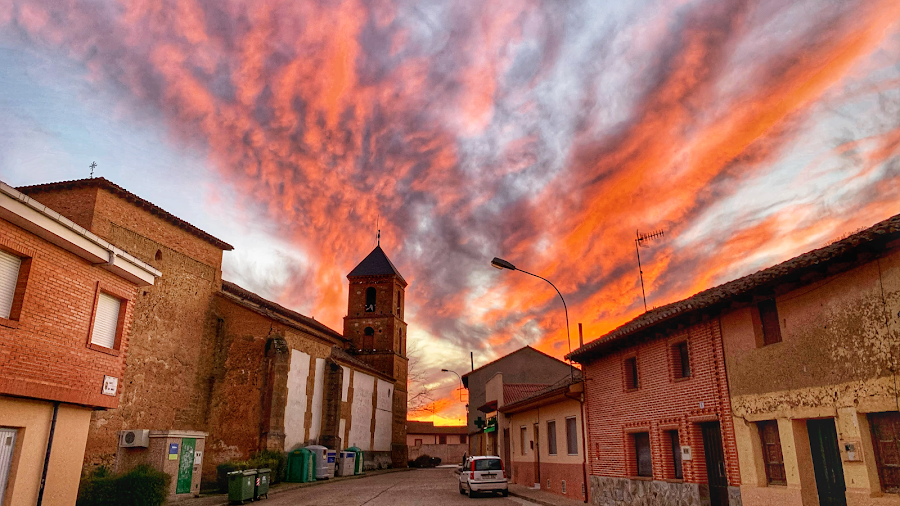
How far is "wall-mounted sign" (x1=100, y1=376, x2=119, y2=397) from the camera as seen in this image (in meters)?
11.4

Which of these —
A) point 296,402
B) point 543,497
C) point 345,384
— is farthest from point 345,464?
point 543,497

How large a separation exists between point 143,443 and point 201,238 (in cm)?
1299

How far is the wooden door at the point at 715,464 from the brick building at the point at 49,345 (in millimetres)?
13156

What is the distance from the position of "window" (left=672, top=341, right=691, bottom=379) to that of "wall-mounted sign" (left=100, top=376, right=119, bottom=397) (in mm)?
12850

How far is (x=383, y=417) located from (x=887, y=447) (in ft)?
139

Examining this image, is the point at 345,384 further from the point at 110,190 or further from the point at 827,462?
the point at 827,462

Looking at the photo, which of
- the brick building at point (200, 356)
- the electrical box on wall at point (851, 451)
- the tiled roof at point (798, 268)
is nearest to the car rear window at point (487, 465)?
the tiled roof at point (798, 268)

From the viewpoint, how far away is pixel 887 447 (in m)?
7.93

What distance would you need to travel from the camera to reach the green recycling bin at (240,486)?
60.1 ft

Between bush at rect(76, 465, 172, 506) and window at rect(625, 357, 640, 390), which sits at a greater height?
window at rect(625, 357, 640, 390)

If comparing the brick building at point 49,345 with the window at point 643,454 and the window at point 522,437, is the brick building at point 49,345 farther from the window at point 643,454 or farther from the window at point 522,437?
the window at point 522,437

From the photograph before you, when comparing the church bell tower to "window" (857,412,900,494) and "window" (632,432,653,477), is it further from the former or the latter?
"window" (857,412,900,494)

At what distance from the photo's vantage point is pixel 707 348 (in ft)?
39.3

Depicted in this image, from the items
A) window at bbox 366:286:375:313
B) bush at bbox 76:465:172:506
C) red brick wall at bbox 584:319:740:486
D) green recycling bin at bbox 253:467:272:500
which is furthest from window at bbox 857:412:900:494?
window at bbox 366:286:375:313
